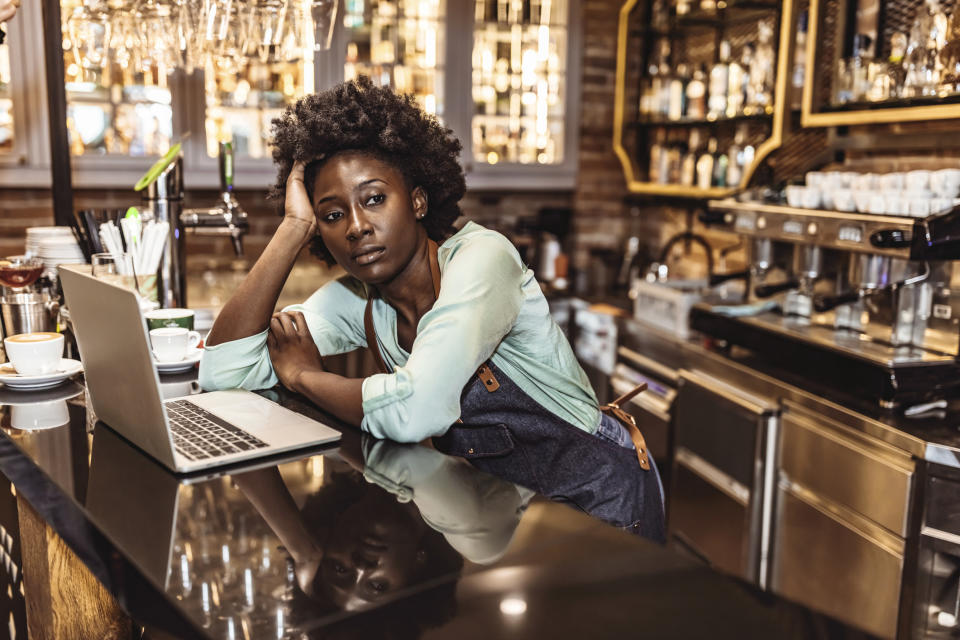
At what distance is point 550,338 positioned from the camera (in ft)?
5.31

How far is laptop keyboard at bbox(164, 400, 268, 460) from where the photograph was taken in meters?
1.30

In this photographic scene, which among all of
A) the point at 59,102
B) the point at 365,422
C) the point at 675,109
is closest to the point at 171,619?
the point at 365,422

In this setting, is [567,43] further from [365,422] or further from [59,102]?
[365,422]

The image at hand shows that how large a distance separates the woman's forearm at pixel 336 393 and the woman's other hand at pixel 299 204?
11.9 inches

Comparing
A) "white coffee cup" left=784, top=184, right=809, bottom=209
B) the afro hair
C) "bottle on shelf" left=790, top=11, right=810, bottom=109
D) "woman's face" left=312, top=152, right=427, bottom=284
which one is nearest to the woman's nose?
"woman's face" left=312, top=152, right=427, bottom=284

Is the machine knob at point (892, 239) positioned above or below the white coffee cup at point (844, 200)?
below

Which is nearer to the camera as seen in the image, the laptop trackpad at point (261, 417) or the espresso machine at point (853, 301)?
the laptop trackpad at point (261, 417)

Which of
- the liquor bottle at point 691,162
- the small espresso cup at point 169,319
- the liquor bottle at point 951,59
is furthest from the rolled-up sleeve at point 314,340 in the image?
the liquor bottle at point 691,162

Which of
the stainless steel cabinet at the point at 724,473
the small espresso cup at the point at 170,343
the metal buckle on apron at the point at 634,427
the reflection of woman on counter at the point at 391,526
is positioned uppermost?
the small espresso cup at the point at 170,343

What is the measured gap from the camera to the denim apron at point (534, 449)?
157 centimetres

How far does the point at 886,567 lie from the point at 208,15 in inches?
90.0

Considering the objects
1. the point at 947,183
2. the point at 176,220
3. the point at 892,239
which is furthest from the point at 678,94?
the point at 176,220

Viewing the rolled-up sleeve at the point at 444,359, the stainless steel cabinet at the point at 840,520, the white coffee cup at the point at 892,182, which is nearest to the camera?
the rolled-up sleeve at the point at 444,359

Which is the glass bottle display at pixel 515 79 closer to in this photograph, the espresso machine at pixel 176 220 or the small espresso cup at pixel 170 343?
the espresso machine at pixel 176 220
